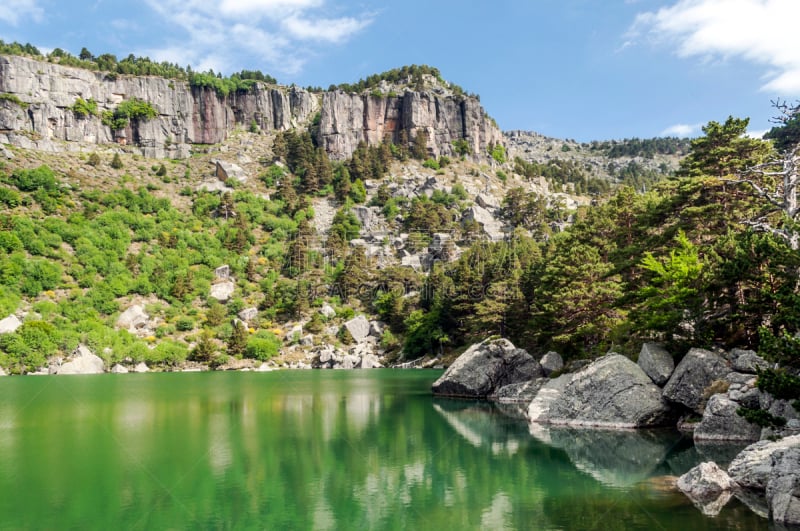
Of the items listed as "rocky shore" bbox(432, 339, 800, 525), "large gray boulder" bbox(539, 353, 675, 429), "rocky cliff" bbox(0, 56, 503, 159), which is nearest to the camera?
"rocky shore" bbox(432, 339, 800, 525)

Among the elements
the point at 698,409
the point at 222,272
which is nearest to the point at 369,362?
the point at 222,272

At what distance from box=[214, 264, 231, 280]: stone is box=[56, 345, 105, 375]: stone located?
1306 inches

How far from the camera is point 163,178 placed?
5502 inches

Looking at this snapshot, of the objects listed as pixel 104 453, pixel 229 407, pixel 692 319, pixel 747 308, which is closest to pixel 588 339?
pixel 692 319

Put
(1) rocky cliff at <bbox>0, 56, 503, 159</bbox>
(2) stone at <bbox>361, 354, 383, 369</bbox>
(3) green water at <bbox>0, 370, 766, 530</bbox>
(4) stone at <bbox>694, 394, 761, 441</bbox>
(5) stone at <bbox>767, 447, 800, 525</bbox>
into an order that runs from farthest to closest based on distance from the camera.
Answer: (1) rocky cliff at <bbox>0, 56, 503, 159</bbox>
(2) stone at <bbox>361, 354, 383, 369</bbox>
(4) stone at <bbox>694, 394, 761, 441</bbox>
(3) green water at <bbox>0, 370, 766, 530</bbox>
(5) stone at <bbox>767, 447, 800, 525</bbox>

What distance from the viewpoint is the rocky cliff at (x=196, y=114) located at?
140 metres

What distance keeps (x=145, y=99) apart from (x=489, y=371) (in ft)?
508

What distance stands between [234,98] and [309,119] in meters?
25.1

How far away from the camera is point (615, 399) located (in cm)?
2836

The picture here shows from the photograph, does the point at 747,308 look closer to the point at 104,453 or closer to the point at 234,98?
the point at 104,453

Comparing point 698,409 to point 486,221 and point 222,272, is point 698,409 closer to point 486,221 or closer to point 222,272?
point 222,272

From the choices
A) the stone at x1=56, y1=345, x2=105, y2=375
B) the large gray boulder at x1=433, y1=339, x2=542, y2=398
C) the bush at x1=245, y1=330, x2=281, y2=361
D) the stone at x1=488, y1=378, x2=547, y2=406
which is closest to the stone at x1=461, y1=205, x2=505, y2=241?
the bush at x1=245, y1=330, x2=281, y2=361

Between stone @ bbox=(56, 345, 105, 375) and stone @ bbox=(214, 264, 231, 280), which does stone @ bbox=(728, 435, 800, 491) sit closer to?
stone @ bbox=(56, 345, 105, 375)

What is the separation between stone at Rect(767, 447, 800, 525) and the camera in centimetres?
1346
